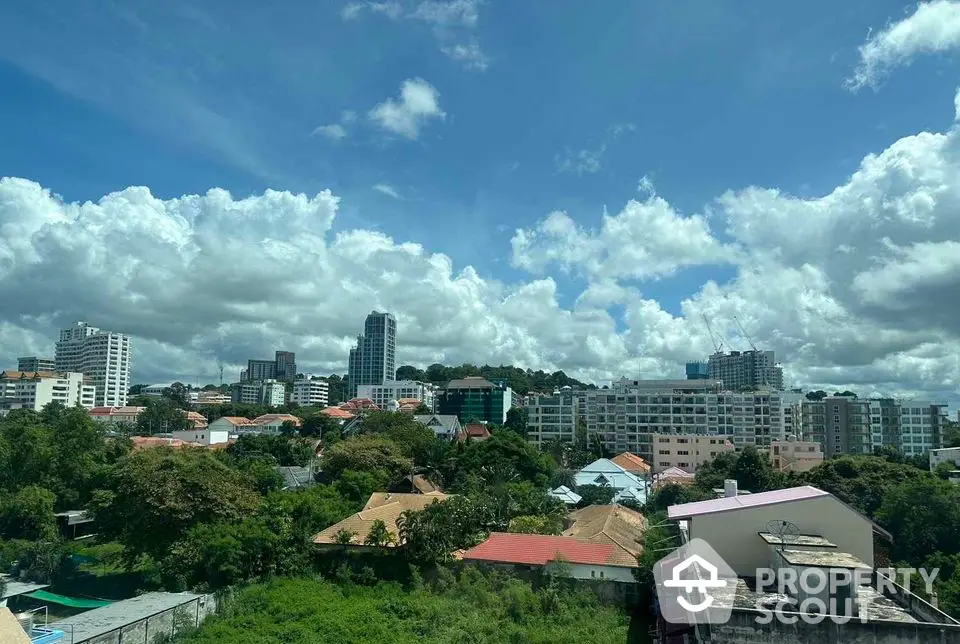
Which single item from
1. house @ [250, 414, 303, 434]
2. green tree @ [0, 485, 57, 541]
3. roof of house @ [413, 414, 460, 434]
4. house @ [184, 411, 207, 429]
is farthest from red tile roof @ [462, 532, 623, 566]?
house @ [184, 411, 207, 429]

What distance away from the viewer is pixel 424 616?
1554 centimetres

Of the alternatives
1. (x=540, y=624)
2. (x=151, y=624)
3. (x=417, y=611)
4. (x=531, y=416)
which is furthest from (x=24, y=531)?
(x=531, y=416)

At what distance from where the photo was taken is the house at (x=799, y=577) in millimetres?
8773

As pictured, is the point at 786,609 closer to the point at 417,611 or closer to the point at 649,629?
the point at 649,629

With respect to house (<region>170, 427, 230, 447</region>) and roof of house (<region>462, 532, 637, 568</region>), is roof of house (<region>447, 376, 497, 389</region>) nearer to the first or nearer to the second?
house (<region>170, 427, 230, 447</region>)

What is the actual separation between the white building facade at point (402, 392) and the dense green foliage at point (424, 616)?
9422 cm

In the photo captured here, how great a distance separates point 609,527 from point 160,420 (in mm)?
69547

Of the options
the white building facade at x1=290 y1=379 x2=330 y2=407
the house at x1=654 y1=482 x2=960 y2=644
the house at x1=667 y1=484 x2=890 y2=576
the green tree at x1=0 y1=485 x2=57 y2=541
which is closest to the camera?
the house at x1=654 y1=482 x2=960 y2=644

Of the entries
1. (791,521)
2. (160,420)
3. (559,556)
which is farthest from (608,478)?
(160,420)

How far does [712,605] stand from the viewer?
9703 mm

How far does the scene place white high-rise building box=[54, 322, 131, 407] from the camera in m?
105

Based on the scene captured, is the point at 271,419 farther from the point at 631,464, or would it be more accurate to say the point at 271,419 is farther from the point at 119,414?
the point at 631,464

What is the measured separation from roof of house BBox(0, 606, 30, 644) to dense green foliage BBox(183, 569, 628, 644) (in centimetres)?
1137

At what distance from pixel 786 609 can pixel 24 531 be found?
29.4 meters
